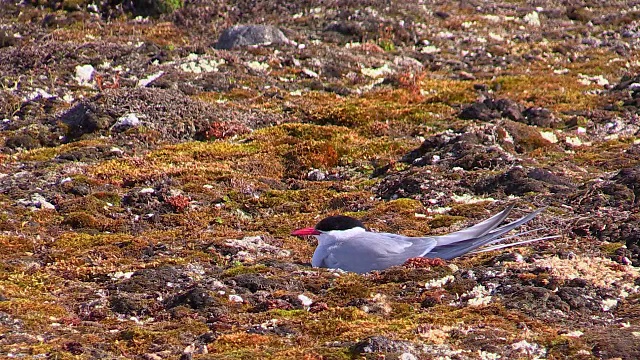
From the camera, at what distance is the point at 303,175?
19.0 metres

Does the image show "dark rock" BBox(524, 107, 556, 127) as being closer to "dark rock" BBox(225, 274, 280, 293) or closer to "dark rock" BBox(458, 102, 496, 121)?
"dark rock" BBox(458, 102, 496, 121)

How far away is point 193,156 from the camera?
19.7 metres

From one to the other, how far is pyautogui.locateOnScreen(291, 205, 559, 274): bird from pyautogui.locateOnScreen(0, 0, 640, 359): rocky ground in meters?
0.29

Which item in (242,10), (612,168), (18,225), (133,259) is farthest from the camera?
(242,10)

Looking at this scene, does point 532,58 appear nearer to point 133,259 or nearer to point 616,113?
point 616,113

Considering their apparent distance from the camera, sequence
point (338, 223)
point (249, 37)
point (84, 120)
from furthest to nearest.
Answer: point (249, 37)
point (84, 120)
point (338, 223)

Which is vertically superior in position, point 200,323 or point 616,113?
point 200,323

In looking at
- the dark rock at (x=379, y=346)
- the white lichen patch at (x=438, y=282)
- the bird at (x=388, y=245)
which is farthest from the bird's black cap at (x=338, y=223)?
the dark rock at (x=379, y=346)

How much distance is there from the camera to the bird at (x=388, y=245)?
1164 cm

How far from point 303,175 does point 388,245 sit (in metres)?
7.50

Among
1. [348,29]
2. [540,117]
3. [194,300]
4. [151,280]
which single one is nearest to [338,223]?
[194,300]

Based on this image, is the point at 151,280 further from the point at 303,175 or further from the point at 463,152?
the point at 463,152

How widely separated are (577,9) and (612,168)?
22.9m

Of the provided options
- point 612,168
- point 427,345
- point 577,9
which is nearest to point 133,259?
point 427,345
